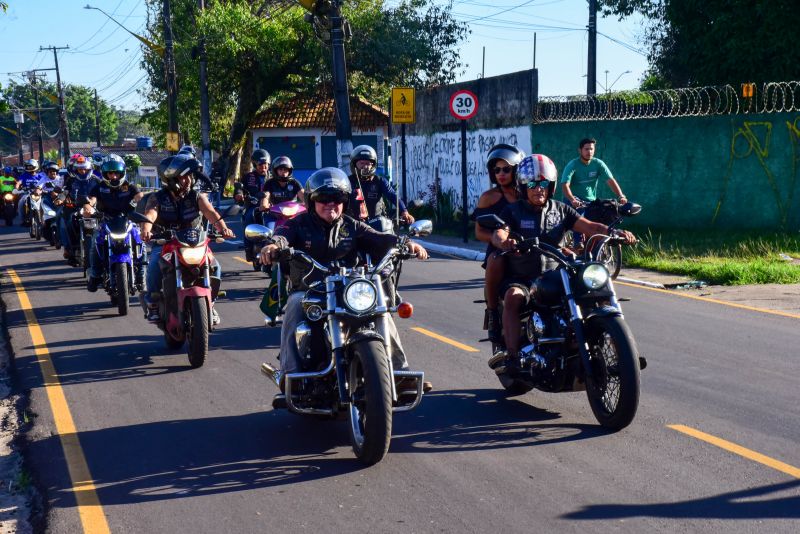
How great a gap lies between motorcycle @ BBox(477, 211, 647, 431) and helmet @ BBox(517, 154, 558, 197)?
48cm

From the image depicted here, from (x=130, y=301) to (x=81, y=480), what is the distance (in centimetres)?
806

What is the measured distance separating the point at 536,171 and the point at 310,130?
43841 mm

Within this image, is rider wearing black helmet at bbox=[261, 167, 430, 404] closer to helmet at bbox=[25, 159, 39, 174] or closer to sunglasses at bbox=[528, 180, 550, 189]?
sunglasses at bbox=[528, 180, 550, 189]

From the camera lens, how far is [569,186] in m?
14.5

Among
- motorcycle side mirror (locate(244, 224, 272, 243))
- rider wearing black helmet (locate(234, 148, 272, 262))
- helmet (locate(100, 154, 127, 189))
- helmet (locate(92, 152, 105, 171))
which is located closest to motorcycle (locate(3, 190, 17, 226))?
helmet (locate(92, 152, 105, 171))

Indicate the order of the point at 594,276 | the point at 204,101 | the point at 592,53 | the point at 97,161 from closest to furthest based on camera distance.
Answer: the point at 594,276 < the point at 97,161 < the point at 592,53 < the point at 204,101

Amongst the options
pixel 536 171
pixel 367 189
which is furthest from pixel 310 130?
pixel 536 171

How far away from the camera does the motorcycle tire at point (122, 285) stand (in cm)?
1291

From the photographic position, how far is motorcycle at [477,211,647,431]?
6.57 meters

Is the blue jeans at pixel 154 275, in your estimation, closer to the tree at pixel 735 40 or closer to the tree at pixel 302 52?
the tree at pixel 735 40

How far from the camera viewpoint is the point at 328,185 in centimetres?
693

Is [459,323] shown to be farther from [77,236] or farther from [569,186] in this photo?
[77,236]

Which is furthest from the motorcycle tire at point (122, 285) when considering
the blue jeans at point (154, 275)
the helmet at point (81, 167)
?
the helmet at point (81, 167)

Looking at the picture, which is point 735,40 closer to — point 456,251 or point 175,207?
point 456,251
